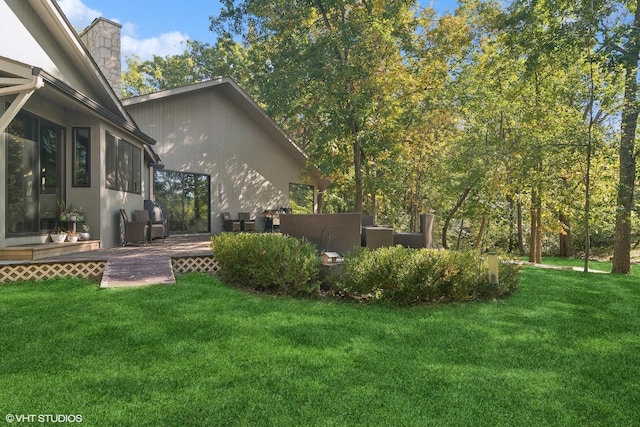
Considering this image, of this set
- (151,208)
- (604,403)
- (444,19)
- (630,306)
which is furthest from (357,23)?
(604,403)

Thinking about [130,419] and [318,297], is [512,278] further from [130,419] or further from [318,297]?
[130,419]

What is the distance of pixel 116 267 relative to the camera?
6.21 m

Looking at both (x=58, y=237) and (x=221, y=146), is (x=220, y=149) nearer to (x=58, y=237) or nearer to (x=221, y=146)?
(x=221, y=146)

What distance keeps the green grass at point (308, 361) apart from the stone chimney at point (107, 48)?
729cm

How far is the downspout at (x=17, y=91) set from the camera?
5.38 m

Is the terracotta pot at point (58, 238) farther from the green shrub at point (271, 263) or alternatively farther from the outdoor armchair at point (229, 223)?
the outdoor armchair at point (229, 223)

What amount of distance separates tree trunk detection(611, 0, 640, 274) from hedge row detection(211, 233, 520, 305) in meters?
5.20

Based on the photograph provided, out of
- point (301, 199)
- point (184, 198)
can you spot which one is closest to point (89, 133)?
point (184, 198)

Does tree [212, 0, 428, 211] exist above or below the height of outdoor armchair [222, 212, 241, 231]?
above

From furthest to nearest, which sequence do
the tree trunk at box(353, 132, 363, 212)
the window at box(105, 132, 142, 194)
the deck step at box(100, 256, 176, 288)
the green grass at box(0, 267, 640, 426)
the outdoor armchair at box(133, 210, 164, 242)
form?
1. the tree trunk at box(353, 132, 363, 212)
2. the outdoor armchair at box(133, 210, 164, 242)
3. the window at box(105, 132, 142, 194)
4. the deck step at box(100, 256, 176, 288)
5. the green grass at box(0, 267, 640, 426)

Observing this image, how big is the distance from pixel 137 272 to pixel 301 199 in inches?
569

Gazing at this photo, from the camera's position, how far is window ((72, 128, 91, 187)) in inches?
320

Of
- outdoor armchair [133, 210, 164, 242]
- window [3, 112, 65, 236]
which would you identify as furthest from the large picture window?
window [3, 112, 65, 236]

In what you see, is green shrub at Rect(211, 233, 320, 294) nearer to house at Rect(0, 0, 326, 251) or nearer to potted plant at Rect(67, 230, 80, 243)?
potted plant at Rect(67, 230, 80, 243)
